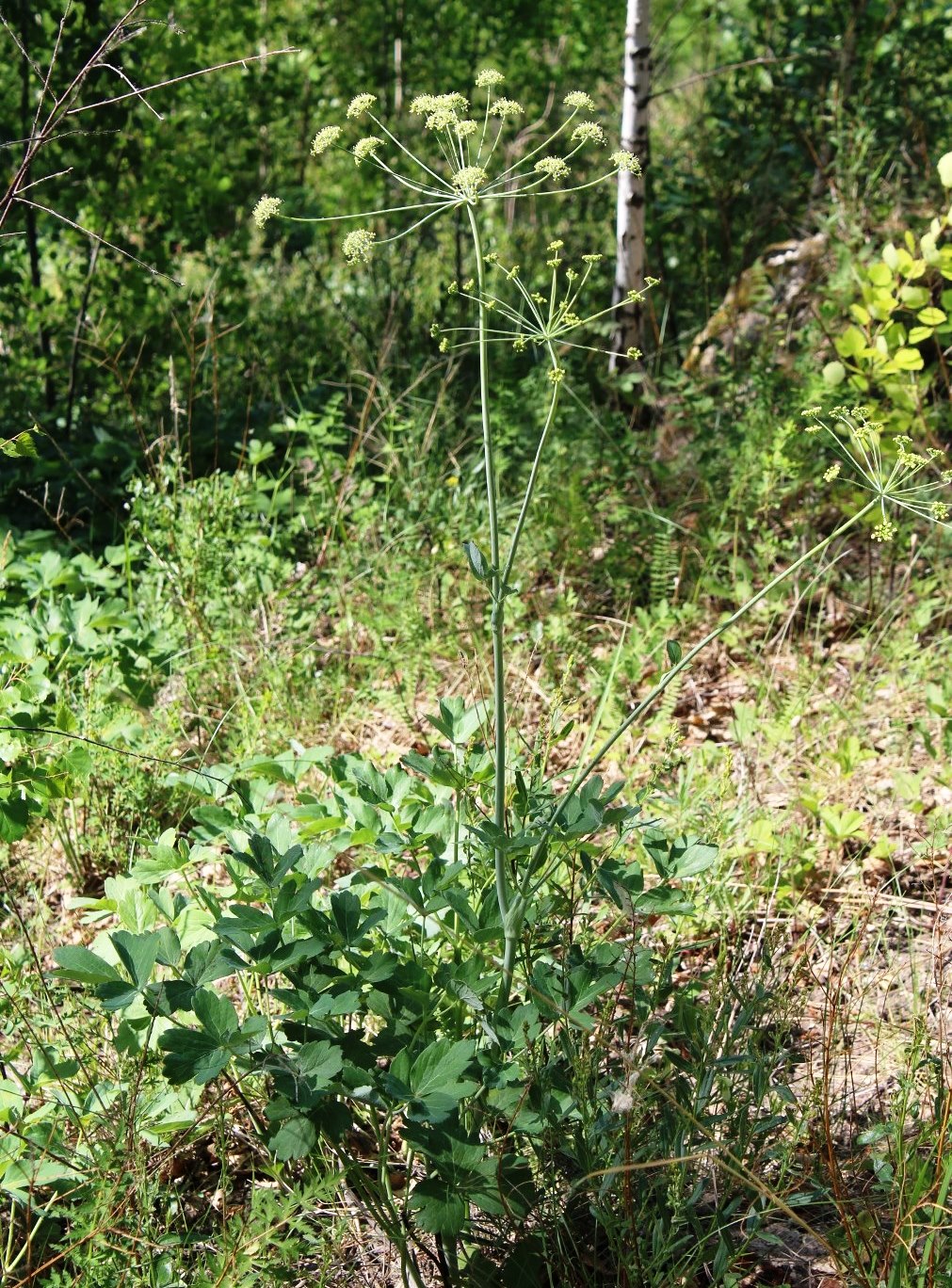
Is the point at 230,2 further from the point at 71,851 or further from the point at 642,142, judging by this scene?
the point at 71,851

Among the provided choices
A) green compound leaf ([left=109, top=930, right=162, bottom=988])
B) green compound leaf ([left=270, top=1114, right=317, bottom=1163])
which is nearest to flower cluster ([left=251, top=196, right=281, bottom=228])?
green compound leaf ([left=109, top=930, right=162, bottom=988])

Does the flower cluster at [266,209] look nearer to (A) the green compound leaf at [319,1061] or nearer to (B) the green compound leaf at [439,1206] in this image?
(A) the green compound leaf at [319,1061]

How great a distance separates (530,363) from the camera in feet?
17.5

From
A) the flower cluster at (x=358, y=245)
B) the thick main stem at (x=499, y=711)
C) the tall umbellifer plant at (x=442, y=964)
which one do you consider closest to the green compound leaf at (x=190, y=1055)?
the tall umbellifer plant at (x=442, y=964)

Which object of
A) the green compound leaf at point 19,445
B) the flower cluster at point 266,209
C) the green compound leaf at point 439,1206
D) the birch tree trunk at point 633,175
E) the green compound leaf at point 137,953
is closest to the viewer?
the green compound leaf at point 439,1206

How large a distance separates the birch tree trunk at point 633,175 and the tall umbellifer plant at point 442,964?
2799mm

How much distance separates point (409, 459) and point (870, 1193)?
2.81 m

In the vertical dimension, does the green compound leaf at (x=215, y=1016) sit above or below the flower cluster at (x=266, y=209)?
below

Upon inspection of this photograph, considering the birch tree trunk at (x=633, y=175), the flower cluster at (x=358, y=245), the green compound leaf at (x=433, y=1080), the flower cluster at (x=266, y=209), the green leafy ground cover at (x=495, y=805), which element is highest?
the flower cluster at (x=266, y=209)

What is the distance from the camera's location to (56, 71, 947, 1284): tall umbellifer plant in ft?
5.21

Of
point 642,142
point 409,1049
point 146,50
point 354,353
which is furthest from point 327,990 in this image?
point 146,50

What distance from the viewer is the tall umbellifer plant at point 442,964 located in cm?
159

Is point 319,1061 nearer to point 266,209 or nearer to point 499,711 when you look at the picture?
point 499,711

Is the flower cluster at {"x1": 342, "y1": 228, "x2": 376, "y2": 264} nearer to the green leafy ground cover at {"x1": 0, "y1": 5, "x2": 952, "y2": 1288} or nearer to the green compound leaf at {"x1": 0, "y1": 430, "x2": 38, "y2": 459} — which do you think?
the green compound leaf at {"x1": 0, "y1": 430, "x2": 38, "y2": 459}
